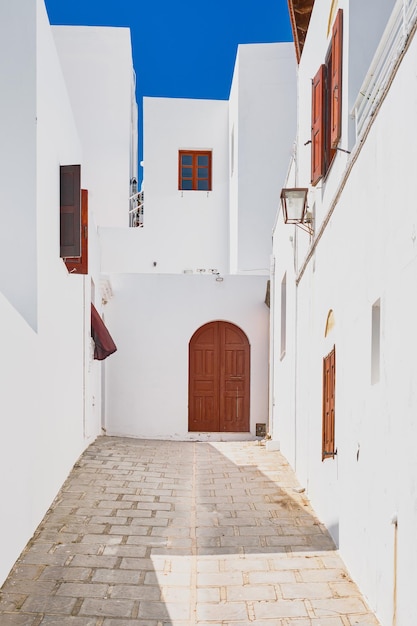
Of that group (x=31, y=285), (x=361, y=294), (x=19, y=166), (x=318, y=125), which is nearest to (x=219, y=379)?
(x=318, y=125)

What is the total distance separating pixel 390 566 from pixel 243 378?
961 centimetres

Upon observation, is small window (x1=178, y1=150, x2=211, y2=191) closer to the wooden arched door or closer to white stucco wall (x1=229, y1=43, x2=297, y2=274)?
white stucco wall (x1=229, y1=43, x2=297, y2=274)

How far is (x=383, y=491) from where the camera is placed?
4289 millimetres

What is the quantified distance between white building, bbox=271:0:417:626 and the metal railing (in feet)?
0.06

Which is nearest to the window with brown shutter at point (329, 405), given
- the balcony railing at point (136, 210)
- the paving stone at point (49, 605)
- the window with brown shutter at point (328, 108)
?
the window with brown shutter at point (328, 108)

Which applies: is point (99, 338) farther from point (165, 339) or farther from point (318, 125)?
point (318, 125)

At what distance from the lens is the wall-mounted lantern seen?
325 inches

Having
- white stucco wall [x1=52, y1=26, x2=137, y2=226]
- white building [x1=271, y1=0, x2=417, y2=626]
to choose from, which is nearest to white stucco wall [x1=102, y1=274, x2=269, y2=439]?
white building [x1=271, y1=0, x2=417, y2=626]

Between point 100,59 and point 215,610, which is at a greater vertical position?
point 100,59

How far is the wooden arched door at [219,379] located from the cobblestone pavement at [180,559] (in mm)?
4564

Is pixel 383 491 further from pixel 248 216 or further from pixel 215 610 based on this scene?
pixel 248 216

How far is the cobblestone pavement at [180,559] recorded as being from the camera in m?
4.74

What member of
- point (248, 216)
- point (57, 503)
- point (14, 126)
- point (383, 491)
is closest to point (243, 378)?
point (248, 216)

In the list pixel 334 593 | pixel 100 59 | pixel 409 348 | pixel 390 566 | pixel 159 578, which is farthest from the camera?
pixel 100 59
